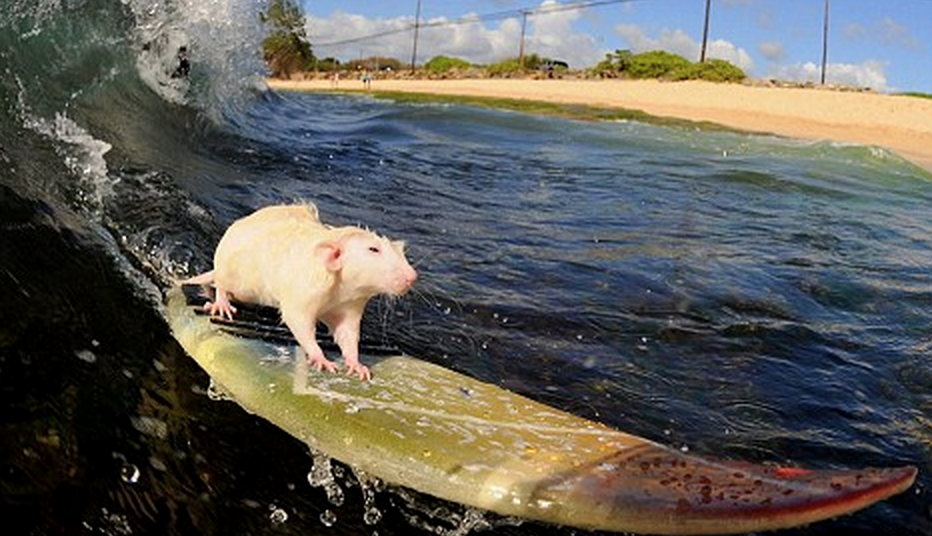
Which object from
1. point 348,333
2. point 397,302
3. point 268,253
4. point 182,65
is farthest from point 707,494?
point 182,65

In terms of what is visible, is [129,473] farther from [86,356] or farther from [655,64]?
[655,64]

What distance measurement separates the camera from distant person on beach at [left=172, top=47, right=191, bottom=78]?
10252 mm

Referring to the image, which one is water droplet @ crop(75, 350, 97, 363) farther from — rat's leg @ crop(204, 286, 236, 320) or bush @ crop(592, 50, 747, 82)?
bush @ crop(592, 50, 747, 82)

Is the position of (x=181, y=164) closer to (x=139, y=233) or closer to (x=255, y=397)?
(x=139, y=233)

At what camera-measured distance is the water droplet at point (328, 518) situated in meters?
2.37

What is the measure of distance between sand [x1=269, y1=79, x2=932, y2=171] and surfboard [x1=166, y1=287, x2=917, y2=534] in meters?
18.4

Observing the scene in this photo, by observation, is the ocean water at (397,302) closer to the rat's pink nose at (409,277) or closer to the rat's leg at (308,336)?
the rat's leg at (308,336)

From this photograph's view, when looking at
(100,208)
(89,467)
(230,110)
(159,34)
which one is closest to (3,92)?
(100,208)

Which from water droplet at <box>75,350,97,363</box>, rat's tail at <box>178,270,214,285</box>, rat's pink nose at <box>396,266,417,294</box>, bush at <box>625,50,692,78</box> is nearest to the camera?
water droplet at <box>75,350,97,363</box>

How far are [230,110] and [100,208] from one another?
8.33m

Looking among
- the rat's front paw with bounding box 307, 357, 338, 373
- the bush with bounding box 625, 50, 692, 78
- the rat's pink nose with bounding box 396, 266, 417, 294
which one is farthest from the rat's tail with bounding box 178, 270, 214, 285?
the bush with bounding box 625, 50, 692, 78

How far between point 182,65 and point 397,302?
23.1 ft

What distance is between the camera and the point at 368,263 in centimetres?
294

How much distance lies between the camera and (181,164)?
7.03m
